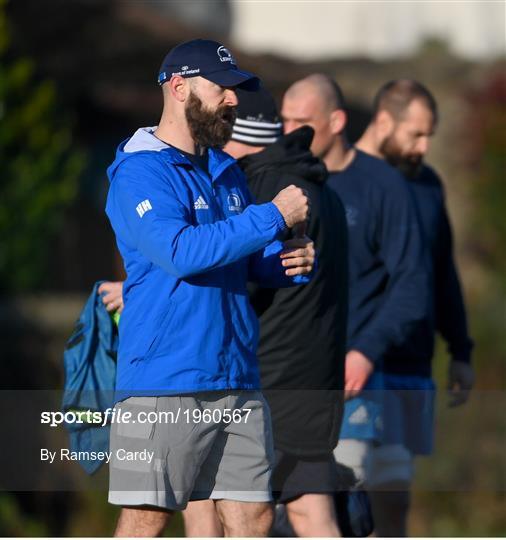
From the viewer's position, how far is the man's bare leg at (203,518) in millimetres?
5219

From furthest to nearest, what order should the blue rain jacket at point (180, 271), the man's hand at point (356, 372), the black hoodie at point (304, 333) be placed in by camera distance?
the man's hand at point (356, 372), the black hoodie at point (304, 333), the blue rain jacket at point (180, 271)

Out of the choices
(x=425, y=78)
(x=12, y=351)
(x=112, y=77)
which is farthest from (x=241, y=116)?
(x=425, y=78)

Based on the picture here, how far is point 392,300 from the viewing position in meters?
6.06

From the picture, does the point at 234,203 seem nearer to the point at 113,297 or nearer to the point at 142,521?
the point at 113,297

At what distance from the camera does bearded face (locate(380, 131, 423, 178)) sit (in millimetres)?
6703

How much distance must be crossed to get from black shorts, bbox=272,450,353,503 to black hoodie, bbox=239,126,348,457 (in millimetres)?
69

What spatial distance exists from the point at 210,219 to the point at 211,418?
62 centimetres

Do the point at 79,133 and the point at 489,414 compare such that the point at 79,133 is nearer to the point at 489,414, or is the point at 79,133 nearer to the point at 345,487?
the point at 489,414

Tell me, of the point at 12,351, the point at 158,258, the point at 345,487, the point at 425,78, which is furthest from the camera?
the point at 425,78

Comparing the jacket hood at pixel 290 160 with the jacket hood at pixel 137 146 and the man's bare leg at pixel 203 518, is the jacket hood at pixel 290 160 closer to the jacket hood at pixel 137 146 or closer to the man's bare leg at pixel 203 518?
the jacket hood at pixel 137 146

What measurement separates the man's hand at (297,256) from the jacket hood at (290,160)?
23.5 inches

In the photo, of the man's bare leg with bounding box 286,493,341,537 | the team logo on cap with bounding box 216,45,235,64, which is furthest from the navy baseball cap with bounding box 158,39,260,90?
the man's bare leg with bounding box 286,493,341,537

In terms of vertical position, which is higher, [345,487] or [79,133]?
[79,133]

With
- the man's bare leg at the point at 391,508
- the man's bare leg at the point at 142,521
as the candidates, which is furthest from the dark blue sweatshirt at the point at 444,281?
the man's bare leg at the point at 142,521
